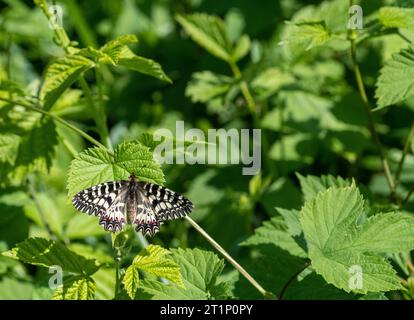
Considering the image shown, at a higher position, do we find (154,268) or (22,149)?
(22,149)

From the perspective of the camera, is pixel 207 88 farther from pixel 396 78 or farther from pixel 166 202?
pixel 166 202

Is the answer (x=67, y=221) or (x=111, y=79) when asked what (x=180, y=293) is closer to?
(x=67, y=221)

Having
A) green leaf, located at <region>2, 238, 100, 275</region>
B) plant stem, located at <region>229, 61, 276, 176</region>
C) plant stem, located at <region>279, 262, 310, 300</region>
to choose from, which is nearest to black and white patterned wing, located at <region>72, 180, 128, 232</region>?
green leaf, located at <region>2, 238, 100, 275</region>

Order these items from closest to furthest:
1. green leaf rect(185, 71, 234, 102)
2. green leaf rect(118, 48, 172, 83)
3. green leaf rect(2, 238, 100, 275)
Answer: green leaf rect(2, 238, 100, 275), green leaf rect(118, 48, 172, 83), green leaf rect(185, 71, 234, 102)

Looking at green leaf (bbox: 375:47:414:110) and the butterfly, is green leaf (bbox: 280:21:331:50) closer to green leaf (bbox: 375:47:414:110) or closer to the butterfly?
green leaf (bbox: 375:47:414:110)

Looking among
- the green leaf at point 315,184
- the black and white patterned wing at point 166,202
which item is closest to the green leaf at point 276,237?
the green leaf at point 315,184

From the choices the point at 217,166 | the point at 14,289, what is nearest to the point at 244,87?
the point at 217,166
